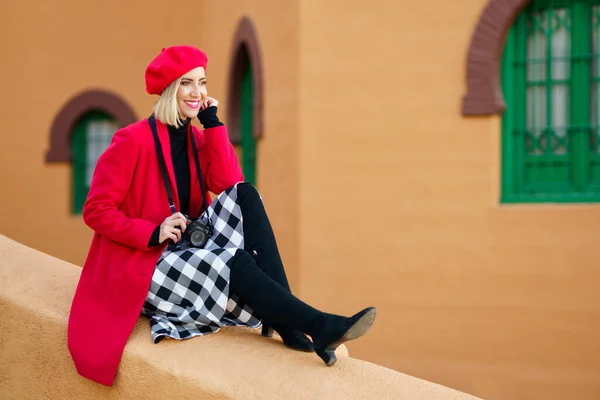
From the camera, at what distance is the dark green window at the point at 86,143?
11664 millimetres

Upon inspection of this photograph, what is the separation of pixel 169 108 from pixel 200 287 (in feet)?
2.50

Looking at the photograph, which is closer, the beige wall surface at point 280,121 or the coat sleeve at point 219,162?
the coat sleeve at point 219,162

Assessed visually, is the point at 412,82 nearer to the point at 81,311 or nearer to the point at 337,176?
the point at 337,176

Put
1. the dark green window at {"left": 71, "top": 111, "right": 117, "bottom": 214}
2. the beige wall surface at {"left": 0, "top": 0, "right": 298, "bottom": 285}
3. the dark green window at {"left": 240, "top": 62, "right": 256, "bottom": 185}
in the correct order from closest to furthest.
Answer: the dark green window at {"left": 240, "top": 62, "right": 256, "bottom": 185}, the beige wall surface at {"left": 0, "top": 0, "right": 298, "bottom": 285}, the dark green window at {"left": 71, "top": 111, "right": 117, "bottom": 214}

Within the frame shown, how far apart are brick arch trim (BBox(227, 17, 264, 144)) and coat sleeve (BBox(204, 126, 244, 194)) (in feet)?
14.1

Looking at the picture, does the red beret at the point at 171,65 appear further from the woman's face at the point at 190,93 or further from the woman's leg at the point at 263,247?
→ the woman's leg at the point at 263,247

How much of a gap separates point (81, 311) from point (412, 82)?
4.30 meters

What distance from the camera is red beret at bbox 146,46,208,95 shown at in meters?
3.53

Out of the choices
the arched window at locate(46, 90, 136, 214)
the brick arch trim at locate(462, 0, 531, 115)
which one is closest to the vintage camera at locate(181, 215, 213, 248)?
the brick arch trim at locate(462, 0, 531, 115)

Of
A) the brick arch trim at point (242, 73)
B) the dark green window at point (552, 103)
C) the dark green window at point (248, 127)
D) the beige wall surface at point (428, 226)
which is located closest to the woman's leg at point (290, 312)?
the beige wall surface at point (428, 226)

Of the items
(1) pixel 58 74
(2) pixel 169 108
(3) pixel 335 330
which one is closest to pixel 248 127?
(1) pixel 58 74

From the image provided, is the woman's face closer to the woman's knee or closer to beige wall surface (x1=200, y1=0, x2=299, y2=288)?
the woman's knee

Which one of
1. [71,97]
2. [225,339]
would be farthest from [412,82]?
[71,97]

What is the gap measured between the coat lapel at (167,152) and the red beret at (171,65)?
17 cm
